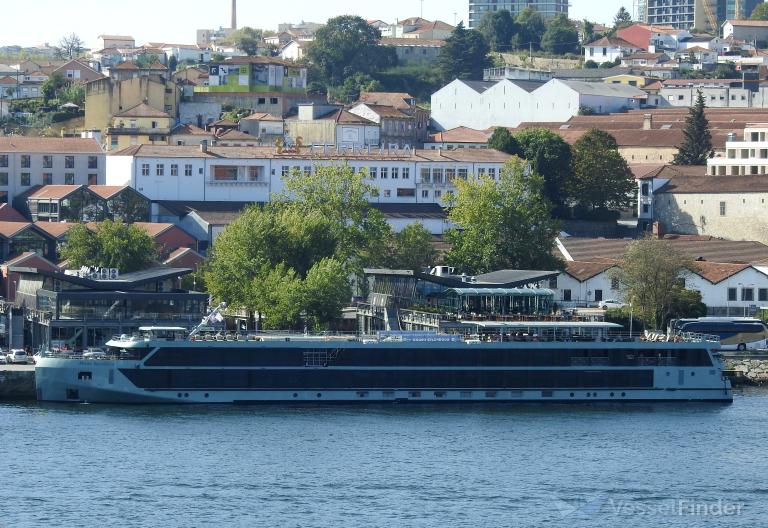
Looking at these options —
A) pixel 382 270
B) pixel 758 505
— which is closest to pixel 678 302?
pixel 382 270

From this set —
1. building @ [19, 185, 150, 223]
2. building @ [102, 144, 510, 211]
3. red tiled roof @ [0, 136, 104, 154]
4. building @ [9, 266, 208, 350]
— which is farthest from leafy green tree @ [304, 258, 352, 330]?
red tiled roof @ [0, 136, 104, 154]

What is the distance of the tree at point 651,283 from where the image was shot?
2699 inches

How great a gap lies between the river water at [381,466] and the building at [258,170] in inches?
1198

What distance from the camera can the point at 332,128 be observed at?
10206cm

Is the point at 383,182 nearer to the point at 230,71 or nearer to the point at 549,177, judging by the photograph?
the point at 549,177

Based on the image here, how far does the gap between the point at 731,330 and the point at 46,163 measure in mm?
36704

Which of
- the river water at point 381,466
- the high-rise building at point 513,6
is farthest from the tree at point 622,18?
the river water at point 381,466

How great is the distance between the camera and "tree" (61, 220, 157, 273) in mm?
71438

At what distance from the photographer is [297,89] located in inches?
4510

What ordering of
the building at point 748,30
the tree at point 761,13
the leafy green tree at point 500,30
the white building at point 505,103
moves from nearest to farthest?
1. the white building at point 505,103
2. the leafy green tree at point 500,30
3. the building at point 748,30
4. the tree at point 761,13

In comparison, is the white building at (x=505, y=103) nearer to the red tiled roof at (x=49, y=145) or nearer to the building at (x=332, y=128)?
the building at (x=332, y=128)

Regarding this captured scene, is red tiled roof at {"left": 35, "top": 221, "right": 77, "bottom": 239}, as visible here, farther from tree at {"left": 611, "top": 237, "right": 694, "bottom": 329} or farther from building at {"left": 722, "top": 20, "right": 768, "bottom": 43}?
building at {"left": 722, "top": 20, "right": 768, "bottom": 43}

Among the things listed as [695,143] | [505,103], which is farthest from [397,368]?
[505,103]

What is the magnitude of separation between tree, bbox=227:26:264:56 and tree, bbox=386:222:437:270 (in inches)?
2877
